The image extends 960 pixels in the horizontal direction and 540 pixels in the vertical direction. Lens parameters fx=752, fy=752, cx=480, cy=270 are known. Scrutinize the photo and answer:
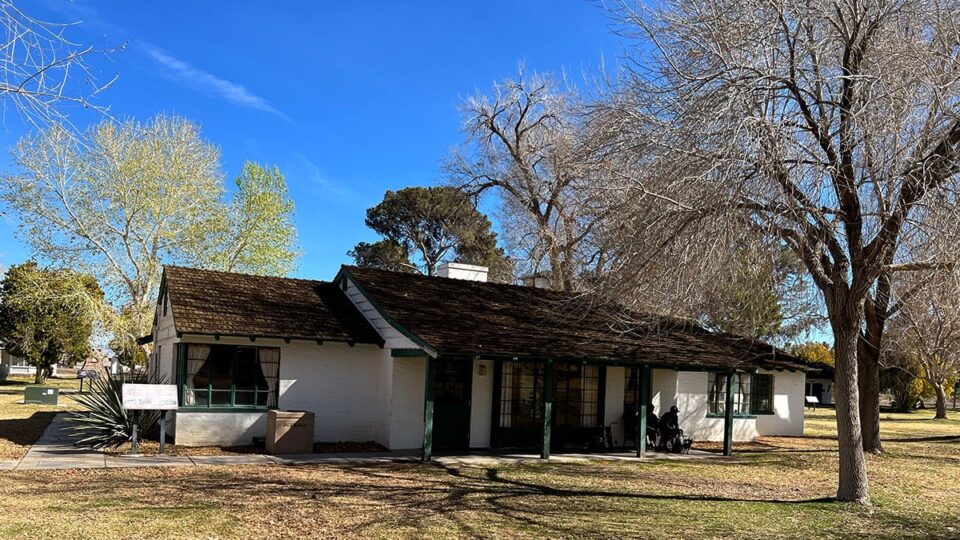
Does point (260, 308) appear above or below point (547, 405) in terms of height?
above

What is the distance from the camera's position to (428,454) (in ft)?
47.2

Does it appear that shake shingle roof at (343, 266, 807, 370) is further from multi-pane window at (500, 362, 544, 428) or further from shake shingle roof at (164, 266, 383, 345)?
multi-pane window at (500, 362, 544, 428)

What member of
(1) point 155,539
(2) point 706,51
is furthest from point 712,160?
(1) point 155,539

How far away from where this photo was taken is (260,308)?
1694 centimetres

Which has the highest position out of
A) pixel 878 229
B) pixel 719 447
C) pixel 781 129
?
pixel 781 129

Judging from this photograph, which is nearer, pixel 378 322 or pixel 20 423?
pixel 378 322

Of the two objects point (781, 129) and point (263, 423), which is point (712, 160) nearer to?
point (781, 129)

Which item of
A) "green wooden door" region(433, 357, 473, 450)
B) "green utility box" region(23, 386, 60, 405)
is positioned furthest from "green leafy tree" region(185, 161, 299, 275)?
"green wooden door" region(433, 357, 473, 450)

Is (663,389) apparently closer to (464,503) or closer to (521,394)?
(521,394)

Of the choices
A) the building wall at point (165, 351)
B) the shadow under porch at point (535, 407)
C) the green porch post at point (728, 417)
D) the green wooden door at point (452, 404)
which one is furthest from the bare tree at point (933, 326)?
the building wall at point (165, 351)

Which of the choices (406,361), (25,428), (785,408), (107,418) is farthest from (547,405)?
(785,408)

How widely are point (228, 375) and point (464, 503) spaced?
7.57 meters

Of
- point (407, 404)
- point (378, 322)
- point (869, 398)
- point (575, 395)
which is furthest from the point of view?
point (869, 398)

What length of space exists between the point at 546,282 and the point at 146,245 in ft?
51.6
